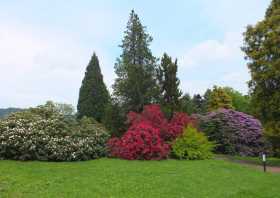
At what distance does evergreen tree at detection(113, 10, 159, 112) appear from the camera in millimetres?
25625

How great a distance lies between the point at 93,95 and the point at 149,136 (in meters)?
15.6

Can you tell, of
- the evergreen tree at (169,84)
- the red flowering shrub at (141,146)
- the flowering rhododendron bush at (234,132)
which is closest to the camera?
the red flowering shrub at (141,146)

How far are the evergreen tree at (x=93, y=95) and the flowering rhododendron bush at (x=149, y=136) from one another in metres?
12.7

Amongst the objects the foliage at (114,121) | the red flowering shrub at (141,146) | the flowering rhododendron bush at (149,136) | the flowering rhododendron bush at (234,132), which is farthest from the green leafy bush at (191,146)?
the flowering rhododendron bush at (234,132)

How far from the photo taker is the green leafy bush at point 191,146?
70.3 ft

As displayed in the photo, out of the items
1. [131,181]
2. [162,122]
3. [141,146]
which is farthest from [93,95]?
[131,181]

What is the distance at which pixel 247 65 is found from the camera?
2355cm

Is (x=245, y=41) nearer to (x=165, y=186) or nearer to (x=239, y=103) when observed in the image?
(x=165, y=186)

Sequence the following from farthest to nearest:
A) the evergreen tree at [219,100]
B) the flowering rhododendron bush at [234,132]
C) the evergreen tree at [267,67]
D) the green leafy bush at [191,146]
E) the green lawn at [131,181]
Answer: the evergreen tree at [219,100]
the flowering rhododendron bush at [234,132]
the evergreen tree at [267,67]
the green leafy bush at [191,146]
the green lawn at [131,181]

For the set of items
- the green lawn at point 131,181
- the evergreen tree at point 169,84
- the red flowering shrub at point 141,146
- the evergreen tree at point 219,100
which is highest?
the evergreen tree at point 219,100

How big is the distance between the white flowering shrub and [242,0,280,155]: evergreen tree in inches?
322

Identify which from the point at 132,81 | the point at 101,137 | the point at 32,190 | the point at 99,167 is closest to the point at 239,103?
the point at 132,81

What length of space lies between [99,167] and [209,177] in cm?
406

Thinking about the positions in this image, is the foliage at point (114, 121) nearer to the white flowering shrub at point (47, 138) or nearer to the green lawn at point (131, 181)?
the white flowering shrub at point (47, 138)
